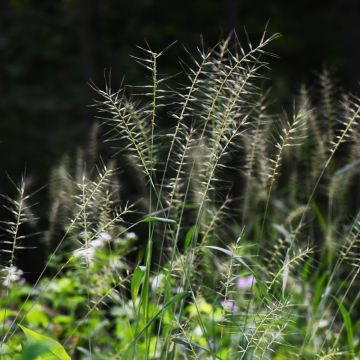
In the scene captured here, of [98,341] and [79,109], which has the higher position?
[98,341]

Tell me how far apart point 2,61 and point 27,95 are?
574mm

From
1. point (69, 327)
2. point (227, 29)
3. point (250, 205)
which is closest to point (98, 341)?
point (69, 327)

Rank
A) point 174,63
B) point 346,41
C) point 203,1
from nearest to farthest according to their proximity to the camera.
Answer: point 346,41 → point 174,63 → point 203,1

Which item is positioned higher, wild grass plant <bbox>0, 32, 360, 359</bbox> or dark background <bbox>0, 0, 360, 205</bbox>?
wild grass plant <bbox>0, 32, 360, 359</bbox>

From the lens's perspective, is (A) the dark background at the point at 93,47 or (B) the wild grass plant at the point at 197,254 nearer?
(B) the wild grass plant at the point at 197,254

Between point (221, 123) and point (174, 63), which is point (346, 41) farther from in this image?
point (221, 123)

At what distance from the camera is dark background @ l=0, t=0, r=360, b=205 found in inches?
385

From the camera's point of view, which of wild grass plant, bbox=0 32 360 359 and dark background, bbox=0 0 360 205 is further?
dark background, bbox=0 0 360 205

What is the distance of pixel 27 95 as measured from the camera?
1087 centimetres

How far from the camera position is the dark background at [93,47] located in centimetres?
978

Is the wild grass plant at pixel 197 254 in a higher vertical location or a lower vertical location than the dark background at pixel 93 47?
higher

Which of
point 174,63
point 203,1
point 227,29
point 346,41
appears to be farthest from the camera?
point 203,1

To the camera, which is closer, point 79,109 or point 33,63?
point 79,109

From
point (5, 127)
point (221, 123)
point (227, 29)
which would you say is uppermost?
point (221, 123)
